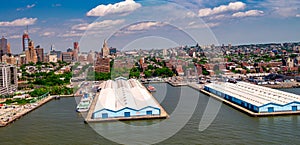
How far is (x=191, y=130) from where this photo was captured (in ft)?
21.4

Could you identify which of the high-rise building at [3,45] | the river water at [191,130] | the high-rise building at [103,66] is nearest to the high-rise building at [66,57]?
the high-rise building at [3,45]

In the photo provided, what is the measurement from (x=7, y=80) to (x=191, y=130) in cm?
929

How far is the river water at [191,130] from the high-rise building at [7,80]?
16.4 feet

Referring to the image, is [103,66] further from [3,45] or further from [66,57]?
[3,45]

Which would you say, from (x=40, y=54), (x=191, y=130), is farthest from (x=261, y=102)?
(x=40, y=54)

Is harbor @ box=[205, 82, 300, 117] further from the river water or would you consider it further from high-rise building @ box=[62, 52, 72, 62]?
high-rise building @ box=[62, 52, 72, 62]

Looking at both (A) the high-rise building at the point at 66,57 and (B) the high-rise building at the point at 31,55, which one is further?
(A) the high-rise building at the point at 66,57

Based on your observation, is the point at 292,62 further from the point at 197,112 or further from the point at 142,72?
the point at 197,112

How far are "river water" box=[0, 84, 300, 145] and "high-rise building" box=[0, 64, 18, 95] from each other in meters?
5.00

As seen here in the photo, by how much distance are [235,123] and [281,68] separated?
13.6 m

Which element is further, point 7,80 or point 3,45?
point 3,45

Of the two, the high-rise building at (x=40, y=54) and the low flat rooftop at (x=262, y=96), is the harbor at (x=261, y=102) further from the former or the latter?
the high-rise building at (x=40, y=54)

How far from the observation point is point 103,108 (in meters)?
7.68

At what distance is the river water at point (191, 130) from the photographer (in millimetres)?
5926
